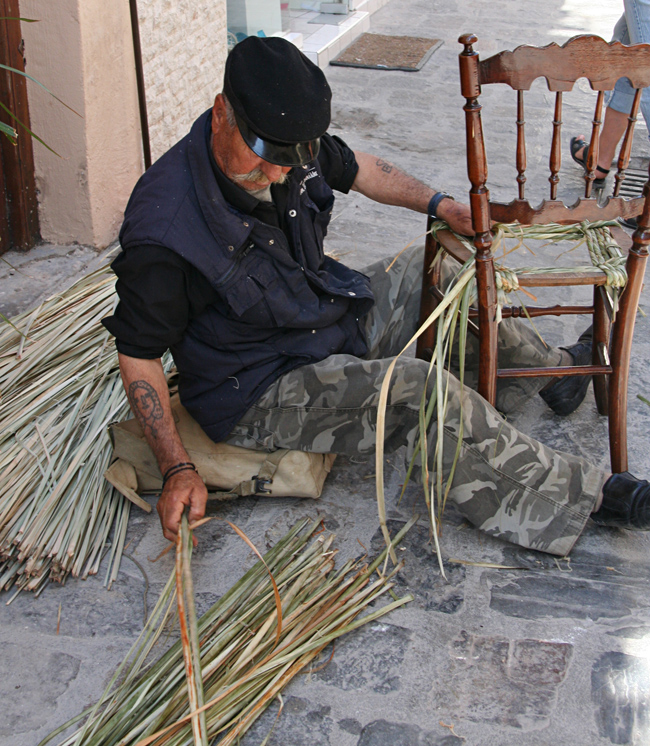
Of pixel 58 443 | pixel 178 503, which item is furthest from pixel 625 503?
pixel 58 443

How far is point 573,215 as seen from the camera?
215 centimetres

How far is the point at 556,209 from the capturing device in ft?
7.04

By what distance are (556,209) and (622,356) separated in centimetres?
49

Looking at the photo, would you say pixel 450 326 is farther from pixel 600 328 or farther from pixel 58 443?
pixel 58 443

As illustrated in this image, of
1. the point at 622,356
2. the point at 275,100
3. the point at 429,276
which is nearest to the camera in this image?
the point at 275,100

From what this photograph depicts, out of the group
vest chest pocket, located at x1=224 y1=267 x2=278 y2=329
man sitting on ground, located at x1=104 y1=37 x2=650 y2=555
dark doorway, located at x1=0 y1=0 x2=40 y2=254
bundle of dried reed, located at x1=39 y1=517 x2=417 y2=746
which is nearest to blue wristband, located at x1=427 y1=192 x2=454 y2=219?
man sitting on ground, located at x1=104 y1=37 x2=650 y2=555

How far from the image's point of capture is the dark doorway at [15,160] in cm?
306

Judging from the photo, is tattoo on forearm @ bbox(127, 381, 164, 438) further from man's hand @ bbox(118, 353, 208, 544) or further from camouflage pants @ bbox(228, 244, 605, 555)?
camouflage pants @ bbox(228, 244, 605, 555)

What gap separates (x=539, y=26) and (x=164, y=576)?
7621 mm

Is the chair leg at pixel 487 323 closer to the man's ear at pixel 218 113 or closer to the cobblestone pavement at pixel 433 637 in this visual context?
the cobblestone pavement at pixel 433 637

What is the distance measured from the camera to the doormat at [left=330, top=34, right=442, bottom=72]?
6.58 meters

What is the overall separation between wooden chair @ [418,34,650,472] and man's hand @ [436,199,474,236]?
0.04 metres

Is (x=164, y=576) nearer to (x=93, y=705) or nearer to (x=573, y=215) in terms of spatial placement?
(x=93, y=705)

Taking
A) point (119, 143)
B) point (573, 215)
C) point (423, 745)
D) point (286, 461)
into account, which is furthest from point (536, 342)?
point (119, 143)
